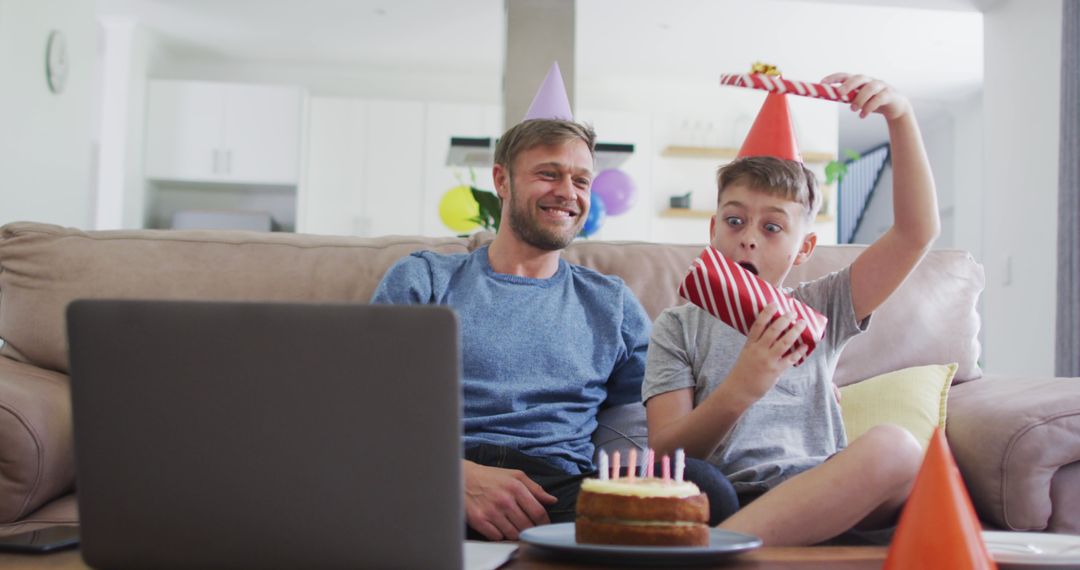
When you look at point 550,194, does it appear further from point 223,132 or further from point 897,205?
point 223,132

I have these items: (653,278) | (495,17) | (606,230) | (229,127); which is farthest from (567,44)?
(653,278)

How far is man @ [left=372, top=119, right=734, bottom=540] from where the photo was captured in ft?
5.93

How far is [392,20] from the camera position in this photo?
6.43 m

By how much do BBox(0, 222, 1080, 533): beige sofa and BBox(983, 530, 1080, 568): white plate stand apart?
1.80 feet

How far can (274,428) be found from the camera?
2.64ft

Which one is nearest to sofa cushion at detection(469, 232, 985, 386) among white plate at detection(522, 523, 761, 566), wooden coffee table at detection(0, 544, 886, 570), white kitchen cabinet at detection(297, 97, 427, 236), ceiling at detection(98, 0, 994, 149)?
wooden coffee table at detection(0, 544, 886, 570)

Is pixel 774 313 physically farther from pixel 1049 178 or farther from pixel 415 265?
pixel 1049 178

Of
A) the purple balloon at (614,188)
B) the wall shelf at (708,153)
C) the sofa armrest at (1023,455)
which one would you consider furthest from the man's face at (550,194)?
the wall shelf at (708,153)

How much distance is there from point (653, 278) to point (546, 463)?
1.89 ft

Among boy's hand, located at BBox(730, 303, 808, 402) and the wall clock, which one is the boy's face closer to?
boy's hand, located at BBox(730, 303, 808, 402)

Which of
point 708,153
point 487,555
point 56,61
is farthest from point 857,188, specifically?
point 487,555

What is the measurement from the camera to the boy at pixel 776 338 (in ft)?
4.71

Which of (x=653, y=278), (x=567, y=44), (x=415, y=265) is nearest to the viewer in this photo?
(x=415, y=265)

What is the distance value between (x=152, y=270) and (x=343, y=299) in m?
0.38
